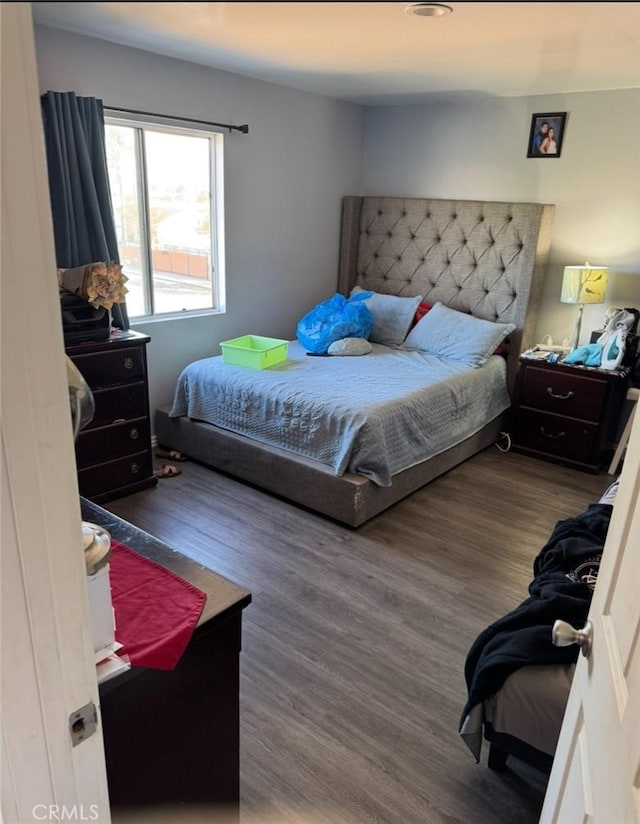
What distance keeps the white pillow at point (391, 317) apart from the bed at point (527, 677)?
111 inches

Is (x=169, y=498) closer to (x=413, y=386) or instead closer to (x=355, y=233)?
(x=413, y=386)

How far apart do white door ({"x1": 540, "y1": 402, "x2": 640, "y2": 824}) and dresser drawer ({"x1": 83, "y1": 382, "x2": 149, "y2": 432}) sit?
2.59m

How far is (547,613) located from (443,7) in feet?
7.05

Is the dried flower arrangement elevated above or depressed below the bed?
above

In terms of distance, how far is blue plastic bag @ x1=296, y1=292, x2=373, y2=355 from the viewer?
4074 millimetres

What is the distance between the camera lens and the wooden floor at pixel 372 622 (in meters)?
1.71

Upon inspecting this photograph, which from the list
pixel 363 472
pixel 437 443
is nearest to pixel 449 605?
Result: pixel 363 472

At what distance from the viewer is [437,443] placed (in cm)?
346

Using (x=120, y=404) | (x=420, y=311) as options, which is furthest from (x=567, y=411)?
(x=120, y=404)

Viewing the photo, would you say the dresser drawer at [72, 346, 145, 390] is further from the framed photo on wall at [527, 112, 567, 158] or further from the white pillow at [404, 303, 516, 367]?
the framed photo on wall at [527, 112, 567, 158]

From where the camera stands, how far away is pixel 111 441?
3186mm
